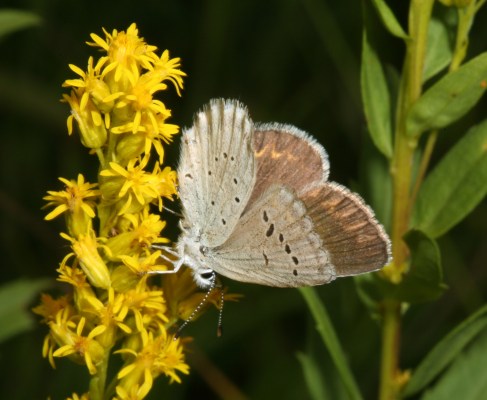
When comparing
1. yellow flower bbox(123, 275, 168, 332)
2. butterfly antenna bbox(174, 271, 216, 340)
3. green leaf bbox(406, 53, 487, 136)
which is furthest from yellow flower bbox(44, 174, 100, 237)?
green leaf bbox(406, 53, 487, 136)

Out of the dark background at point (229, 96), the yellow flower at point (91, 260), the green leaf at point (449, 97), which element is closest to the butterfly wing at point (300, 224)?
the green leaf at point (449, 97)

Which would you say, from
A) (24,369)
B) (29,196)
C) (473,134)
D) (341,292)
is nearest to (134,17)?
(29,196)

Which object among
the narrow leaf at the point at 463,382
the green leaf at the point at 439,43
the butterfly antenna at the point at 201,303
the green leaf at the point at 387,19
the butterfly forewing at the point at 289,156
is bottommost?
the narrow leaf at the point at 463,382

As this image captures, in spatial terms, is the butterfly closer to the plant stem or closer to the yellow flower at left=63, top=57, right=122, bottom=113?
the plant stem

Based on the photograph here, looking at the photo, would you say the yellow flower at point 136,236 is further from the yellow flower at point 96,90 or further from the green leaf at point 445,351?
the green leaf at point 445,351

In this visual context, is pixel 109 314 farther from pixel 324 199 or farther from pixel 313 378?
pixel 313 378

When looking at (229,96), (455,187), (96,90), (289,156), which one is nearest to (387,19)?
(289,156)
